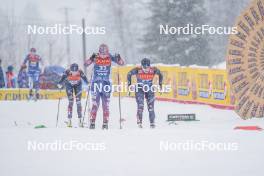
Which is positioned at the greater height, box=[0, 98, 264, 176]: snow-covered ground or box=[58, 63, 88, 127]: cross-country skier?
box=[58, 63, 88, 127]: cross-country skier

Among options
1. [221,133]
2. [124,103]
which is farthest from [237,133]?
[124,103]

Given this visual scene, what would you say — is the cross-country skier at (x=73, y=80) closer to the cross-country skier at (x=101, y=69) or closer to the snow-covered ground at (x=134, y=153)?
the cross-country skier at (x=101, y=69)

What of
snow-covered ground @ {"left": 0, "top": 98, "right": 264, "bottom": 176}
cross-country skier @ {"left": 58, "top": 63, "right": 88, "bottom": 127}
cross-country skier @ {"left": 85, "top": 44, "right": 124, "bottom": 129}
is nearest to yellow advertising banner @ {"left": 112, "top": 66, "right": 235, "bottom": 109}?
cross-country skier @ {"left": 58, "top": 63, "right": 88, "bottom": 127}

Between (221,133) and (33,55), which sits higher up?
(33,55)

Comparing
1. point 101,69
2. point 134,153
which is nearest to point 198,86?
point 101,69

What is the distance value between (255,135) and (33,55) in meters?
11.8

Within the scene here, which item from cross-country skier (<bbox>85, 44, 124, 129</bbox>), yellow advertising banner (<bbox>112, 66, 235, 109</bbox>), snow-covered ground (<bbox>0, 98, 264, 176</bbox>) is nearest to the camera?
snow-covered ground (<bbox>0, 98, 264, 176</bbox>)

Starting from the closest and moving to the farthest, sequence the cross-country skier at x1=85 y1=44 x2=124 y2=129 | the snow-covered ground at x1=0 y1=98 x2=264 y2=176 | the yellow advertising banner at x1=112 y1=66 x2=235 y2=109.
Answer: the snow-covered ground at x1=0 y1=98 x2=264 y2=176
the cross-country skier at x1=85 y1=44 x2=124 y2=129
the yellow advertising banner at x1=112 y1=66 x2=235 y2=109

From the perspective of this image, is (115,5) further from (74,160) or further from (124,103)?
(74,160)

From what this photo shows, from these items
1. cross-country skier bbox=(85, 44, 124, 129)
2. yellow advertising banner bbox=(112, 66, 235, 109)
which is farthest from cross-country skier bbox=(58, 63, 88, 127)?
yellow advertising banner bbox=(112, 66, 235, 109)

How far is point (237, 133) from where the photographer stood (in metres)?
10.5

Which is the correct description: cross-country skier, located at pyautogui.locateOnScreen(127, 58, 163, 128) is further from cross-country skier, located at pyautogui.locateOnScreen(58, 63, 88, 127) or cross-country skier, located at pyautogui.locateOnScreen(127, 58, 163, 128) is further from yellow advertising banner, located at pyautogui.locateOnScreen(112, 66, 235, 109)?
yellow advertising banner, located at pyautogui.locateOnScreen(112, 66, 235, 109)

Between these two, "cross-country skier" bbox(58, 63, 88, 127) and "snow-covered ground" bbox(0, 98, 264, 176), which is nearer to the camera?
"snow-covered ground" bbox(0, 98, 264, 176)

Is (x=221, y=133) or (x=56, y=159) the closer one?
(x=56, y=159)
